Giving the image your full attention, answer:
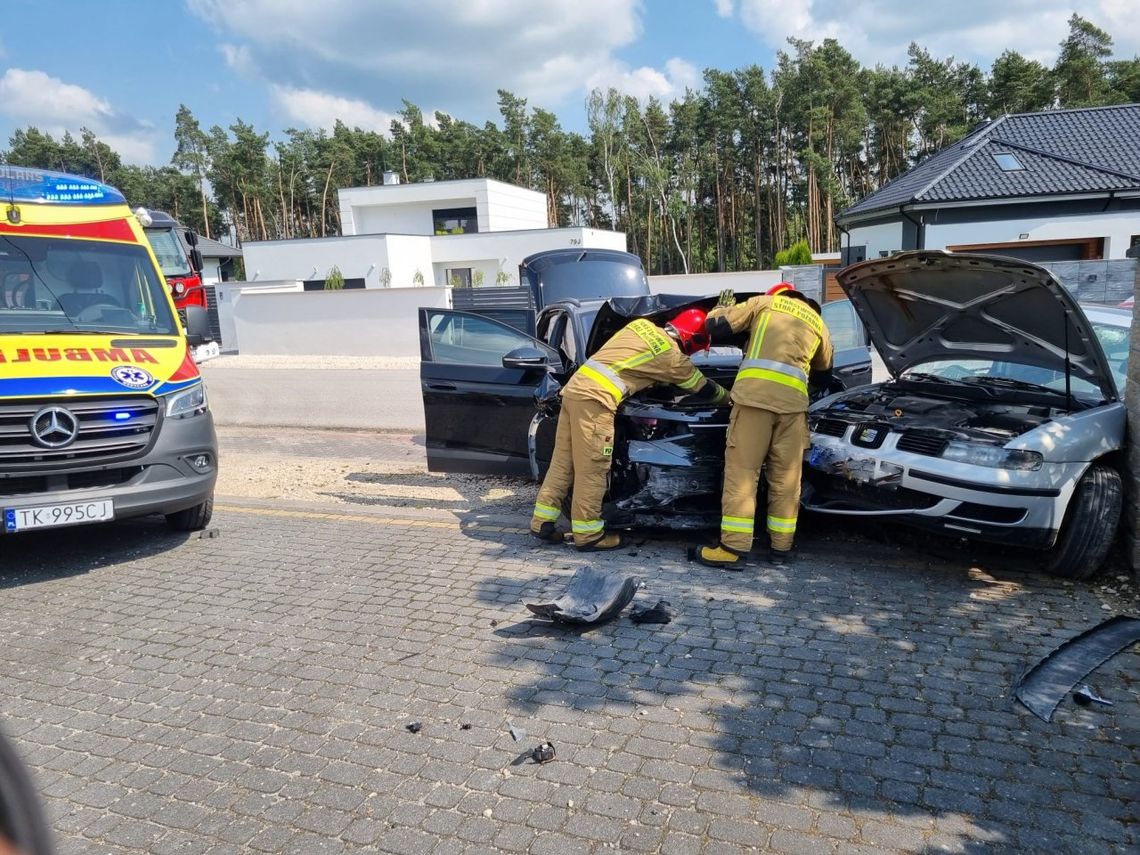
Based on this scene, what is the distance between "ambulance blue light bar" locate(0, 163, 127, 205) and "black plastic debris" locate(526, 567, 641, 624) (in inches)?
195

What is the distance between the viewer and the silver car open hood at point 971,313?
4.85 metres

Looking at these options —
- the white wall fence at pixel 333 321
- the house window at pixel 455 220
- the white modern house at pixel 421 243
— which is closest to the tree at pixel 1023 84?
the white modern house at pixel 421 243

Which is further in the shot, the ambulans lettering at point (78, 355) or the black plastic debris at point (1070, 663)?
the ambulans lettering at point (78, 355)

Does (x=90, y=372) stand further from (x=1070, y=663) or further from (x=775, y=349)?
(x=1070, y=663)

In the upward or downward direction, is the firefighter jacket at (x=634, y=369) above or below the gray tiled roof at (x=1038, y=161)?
below

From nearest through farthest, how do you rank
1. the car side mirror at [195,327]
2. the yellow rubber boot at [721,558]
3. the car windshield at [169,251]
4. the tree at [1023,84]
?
1. the yellow rubber boot at [721,558]
2. the car side mirror at [195,327]
3. the car windshield at [169,251]
4. the tree at [1023,84]

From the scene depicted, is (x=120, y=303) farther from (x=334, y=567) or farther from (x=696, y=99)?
(x=696, y=99)

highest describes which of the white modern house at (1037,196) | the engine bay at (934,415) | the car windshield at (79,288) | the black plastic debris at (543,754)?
the white modern house at (1037,196)

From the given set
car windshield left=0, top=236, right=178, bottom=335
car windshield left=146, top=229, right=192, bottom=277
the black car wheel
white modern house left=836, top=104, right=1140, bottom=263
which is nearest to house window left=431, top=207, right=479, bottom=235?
white modern house left=836, top=104, right=1140, bottom=263

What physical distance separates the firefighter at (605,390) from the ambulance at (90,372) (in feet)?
8.80

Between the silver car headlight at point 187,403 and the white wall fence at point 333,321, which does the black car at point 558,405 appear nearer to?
the silver car headlight at point 187,403

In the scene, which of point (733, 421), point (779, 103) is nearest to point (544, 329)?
point (733, 421)

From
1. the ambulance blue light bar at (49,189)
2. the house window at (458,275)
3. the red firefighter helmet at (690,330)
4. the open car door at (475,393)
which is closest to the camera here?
the red firefighter helmet at (690,330)

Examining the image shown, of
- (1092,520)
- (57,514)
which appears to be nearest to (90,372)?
(57,514)
